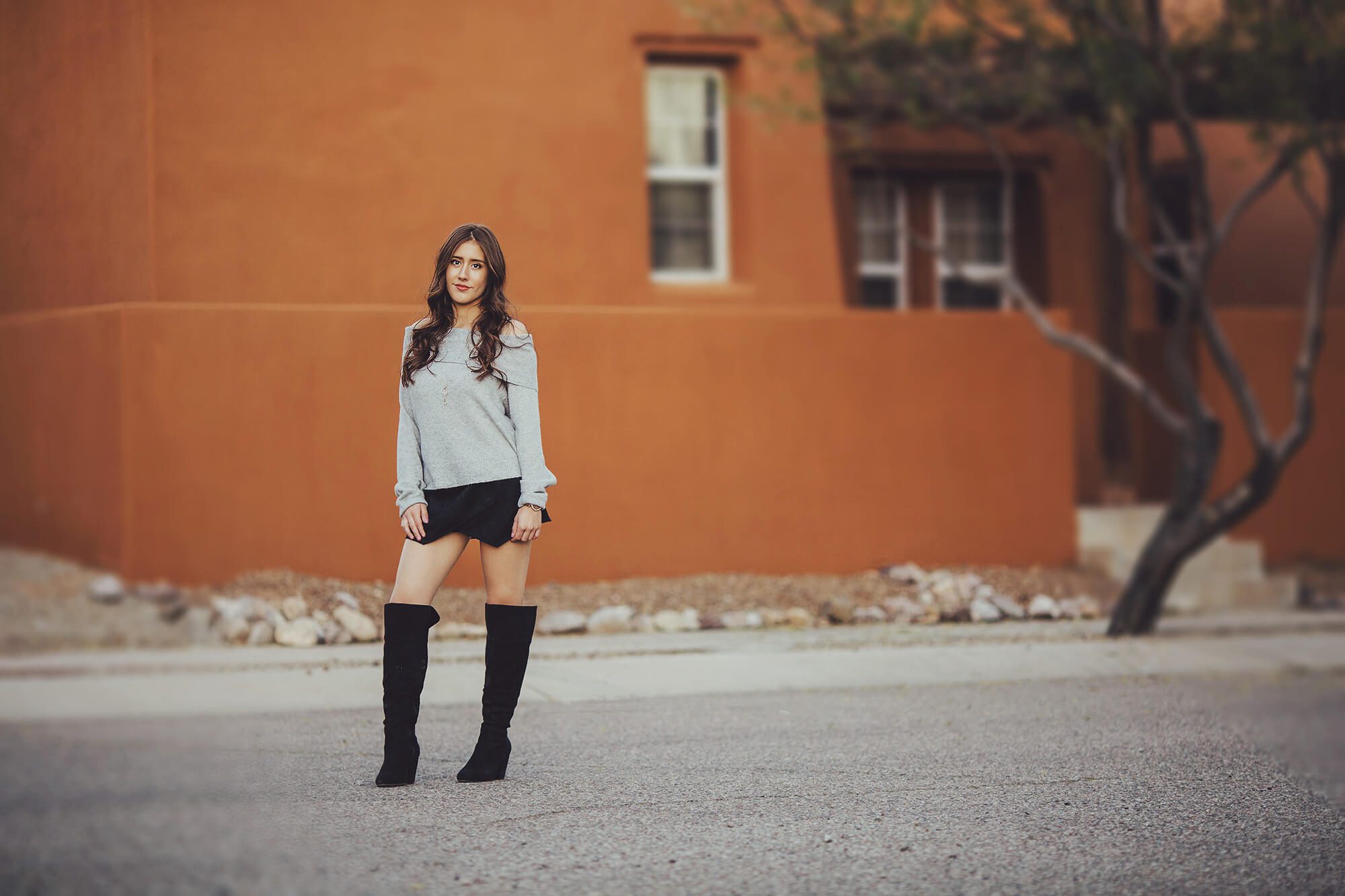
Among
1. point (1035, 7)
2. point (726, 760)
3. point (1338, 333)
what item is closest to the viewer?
point (726, 760)

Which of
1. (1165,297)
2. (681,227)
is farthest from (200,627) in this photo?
(1165,297)

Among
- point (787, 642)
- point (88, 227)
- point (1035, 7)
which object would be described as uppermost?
point (1035, 7)

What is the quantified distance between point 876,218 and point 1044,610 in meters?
4.75

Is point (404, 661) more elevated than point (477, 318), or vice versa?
point (477, 318)

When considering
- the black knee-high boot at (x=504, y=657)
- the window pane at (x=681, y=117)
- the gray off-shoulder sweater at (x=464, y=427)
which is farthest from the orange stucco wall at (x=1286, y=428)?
the gray off-shoulder sweater at (x=464, y=427)

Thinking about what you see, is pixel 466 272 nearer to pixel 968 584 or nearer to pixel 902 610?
pixel 902 610

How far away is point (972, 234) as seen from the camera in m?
16.0

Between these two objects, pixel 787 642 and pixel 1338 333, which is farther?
pixel 1338 333

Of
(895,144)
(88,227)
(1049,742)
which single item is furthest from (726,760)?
(895,144)

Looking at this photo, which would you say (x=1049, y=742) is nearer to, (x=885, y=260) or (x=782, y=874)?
(x=782, y=874)

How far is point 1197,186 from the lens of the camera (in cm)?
1138

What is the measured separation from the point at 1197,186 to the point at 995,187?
15.6 ft

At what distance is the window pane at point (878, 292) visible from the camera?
51.4 feet

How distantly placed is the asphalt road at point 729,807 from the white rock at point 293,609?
2.79 m
